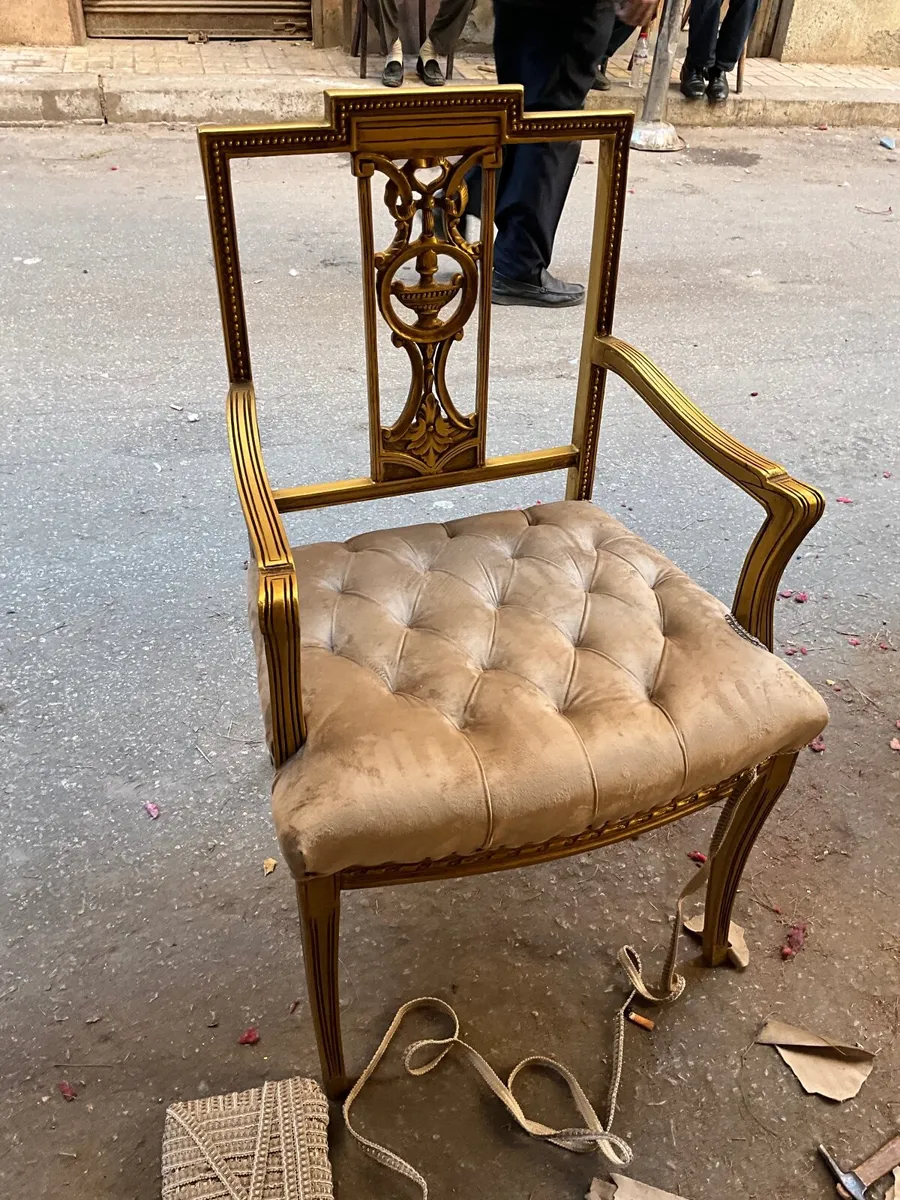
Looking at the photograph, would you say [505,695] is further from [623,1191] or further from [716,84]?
[716,84]

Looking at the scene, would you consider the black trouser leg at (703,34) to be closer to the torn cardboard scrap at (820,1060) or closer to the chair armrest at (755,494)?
the chair armrest at (755,494)

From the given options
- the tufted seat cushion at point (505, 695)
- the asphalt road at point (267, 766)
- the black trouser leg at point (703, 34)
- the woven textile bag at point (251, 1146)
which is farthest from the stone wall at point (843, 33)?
the woven textile bag at point (251, 1146)

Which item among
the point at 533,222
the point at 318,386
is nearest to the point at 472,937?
the point at 318,386

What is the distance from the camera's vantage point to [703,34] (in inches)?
191

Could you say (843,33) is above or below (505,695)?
above

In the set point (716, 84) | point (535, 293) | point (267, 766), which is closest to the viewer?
point (267, 766)

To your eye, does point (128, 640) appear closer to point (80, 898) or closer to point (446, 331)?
point (80, 898)

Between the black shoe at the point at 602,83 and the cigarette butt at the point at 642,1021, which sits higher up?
the black shoe at the point at 602,83

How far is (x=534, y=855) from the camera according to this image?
1.01 meters

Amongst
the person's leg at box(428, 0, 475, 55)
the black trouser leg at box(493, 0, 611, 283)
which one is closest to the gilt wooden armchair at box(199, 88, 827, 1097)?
the black trouser leg at box(493, 0, 611, 283)

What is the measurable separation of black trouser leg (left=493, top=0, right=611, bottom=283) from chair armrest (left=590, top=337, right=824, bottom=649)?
154cm

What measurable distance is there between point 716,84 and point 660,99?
612mm

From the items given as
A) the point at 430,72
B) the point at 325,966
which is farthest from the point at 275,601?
the point at 430,72

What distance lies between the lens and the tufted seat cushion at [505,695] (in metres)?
0.92
